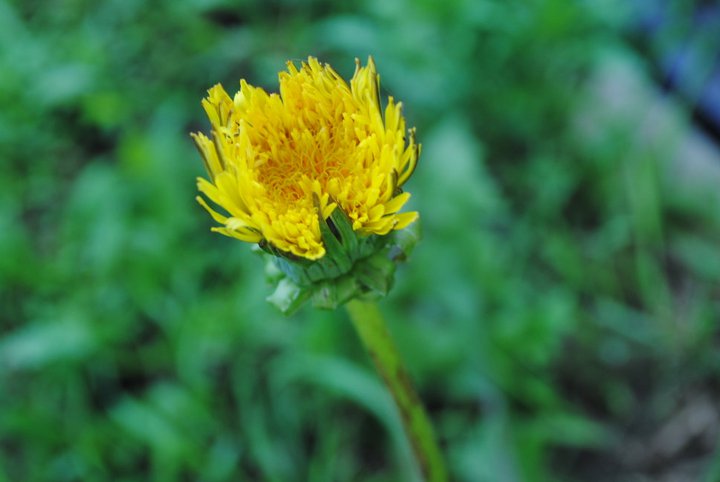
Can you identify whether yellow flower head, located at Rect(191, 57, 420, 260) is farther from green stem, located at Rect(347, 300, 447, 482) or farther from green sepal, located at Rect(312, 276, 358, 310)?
green stem, located at Rect(347, 300, 447, 482)

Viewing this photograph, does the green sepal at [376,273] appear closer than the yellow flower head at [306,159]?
No

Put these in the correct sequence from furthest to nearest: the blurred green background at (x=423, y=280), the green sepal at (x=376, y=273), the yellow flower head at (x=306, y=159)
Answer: the blurred green background at (x=423, y=280)
the green sepal at (x=376, y=273)
the yellow flower head at (x=306, y=159)

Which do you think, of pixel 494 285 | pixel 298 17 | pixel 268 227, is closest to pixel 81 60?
pixel 298 17

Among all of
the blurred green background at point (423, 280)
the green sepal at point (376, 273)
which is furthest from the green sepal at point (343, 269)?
the blurred green background at point (423, 280)

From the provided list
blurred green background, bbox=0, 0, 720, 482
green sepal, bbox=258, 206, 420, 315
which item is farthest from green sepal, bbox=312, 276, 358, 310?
blurred green background, bbox=0, 0, 720, 482

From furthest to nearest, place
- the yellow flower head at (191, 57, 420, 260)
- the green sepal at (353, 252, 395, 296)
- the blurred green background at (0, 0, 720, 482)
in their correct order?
the blurred green background at (0, 0, 720, 482), the green sepal at (353, 252, 395, 296), the yellow flower head at (191, 57, 420, 260)

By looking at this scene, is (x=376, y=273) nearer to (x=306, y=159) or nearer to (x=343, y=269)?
(x=343, y=269)

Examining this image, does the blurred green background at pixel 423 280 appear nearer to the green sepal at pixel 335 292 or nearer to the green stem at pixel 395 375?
the green stem at pixel 395 375
